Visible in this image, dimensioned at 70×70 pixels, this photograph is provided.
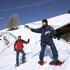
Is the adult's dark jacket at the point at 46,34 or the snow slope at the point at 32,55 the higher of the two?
the adult's dark jacket at the point at 46,34

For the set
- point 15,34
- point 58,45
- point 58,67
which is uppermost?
point 15,34

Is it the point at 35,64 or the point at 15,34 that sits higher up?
the point at 15,34

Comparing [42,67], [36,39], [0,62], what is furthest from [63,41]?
[42,67]

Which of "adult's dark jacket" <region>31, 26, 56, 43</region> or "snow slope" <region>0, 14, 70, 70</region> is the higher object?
"adult's dark jacket" <region>31, 26, 56, 43</region>

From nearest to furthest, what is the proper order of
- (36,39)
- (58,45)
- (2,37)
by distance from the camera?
(58,45), (36,39), (2,37)

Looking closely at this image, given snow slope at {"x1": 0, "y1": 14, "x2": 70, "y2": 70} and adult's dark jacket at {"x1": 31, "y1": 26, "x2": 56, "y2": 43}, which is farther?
snow slope at {"x1": 0, "y1": 14, "x2": 70, "y2": 70}

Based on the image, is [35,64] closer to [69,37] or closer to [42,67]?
[42,67]

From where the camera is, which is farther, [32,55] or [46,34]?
[32,55]

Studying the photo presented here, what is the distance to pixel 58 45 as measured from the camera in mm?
20188

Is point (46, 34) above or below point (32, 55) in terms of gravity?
above

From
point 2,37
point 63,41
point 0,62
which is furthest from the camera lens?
point 2,37

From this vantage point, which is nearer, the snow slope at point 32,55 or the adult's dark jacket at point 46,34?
the adult's dark jacket at point 46,34

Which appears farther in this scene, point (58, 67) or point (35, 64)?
point (35, 64)

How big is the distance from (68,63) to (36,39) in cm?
1247
